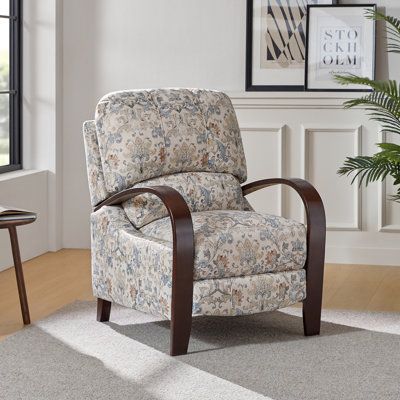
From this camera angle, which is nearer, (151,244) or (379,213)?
(151,244)

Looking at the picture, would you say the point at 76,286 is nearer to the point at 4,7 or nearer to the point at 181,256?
the point at 181,256

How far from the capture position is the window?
523cm

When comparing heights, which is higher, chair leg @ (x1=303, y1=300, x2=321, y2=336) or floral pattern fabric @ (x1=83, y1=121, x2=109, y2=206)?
floral pattern fabric @ (x1=83, y1=121, x2=109, y2=206)

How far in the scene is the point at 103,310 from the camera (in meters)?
3.71

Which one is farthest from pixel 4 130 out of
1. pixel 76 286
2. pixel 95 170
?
pixel 95 170

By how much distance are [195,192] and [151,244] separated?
1.53ft

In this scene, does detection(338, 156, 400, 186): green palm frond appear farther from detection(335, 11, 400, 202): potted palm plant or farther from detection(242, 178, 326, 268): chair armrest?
detection(242, 178, 326, 268): chair armrest

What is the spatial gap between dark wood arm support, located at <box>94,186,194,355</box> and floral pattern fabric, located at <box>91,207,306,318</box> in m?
0.04

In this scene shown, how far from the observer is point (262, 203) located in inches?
208

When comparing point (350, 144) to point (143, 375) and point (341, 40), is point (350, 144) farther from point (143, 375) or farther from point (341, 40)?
point (143, 375)

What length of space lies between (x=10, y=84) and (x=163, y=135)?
76.8 inches

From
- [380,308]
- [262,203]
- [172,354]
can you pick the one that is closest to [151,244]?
[172,354]

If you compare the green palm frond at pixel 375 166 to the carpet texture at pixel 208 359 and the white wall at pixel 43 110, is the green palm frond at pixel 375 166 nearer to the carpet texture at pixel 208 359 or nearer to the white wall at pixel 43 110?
the carpet texture at pixel 208 359

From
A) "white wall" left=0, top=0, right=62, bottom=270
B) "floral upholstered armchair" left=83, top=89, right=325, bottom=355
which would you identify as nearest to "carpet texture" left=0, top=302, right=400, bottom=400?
"floral upholstered armchair" left=83, top=89, right=325, bottom=355
